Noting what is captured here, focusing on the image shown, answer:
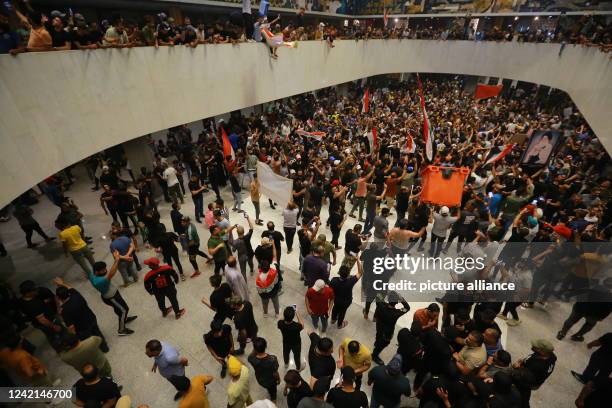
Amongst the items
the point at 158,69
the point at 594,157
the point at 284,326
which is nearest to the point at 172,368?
the point at 284,326

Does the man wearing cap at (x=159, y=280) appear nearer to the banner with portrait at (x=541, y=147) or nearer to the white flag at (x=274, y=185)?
the white flag at (x=274, y=185)

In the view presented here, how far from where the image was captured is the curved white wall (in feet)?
19.6

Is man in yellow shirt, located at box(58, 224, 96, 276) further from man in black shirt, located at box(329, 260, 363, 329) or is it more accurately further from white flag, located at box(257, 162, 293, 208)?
man in black shirt, located at box(329, 260, 363, 329)

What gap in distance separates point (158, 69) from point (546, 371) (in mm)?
11682

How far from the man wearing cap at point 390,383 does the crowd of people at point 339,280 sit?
17 mm

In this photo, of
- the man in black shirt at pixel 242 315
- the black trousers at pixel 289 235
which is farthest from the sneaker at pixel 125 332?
the black trousers at pixel 289 235

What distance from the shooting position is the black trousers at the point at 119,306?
5.12 m

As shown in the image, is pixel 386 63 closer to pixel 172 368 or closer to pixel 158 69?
pixel 158 69

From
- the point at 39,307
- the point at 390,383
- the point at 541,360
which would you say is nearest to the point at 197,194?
the point at 39,307

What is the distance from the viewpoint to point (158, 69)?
9664 millimetres

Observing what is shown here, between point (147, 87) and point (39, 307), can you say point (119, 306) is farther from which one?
point (147, 87)

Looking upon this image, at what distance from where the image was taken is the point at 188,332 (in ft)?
18.4

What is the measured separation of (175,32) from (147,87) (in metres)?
2.44

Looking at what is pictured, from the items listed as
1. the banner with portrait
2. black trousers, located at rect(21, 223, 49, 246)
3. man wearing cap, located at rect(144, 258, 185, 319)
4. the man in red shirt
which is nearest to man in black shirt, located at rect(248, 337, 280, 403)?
the man in red shirt
